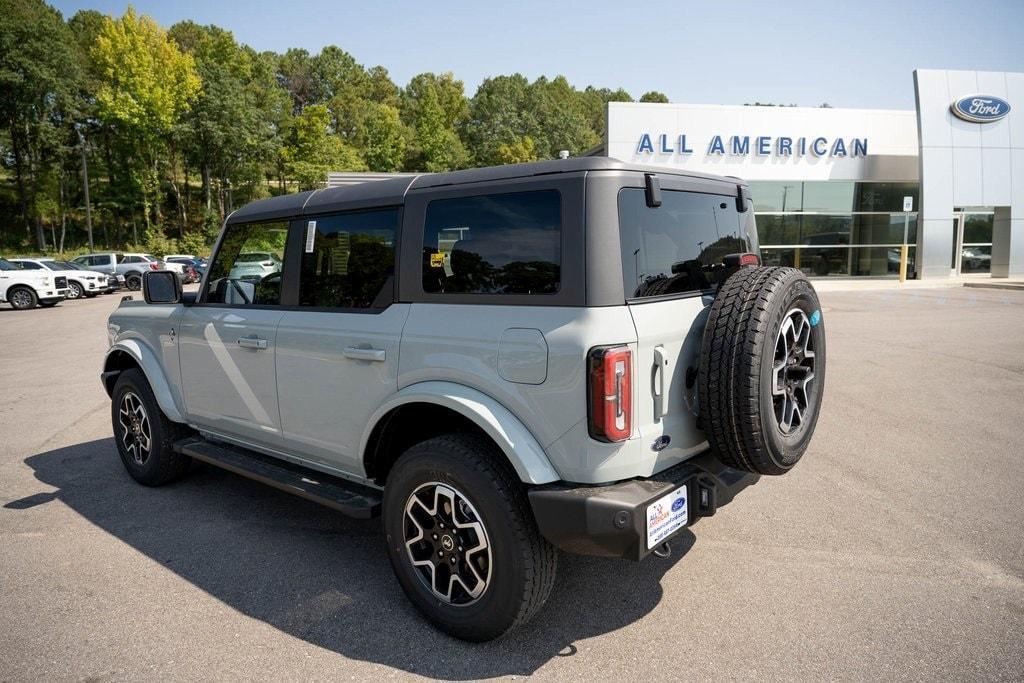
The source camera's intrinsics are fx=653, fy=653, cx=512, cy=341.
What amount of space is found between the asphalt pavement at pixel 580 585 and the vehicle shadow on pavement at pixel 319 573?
0.04 feet

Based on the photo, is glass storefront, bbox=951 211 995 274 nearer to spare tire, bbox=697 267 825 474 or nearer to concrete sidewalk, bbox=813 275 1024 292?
concrete sidewalk, bbox=813 275 1024 292

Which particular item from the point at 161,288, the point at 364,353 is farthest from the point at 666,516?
the point at 161,288

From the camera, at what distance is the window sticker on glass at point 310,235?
3.63m

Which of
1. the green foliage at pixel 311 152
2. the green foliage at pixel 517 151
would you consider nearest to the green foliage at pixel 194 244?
the green foliage at pixel 311 152

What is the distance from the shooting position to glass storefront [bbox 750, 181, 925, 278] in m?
25.5

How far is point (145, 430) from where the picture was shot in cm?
479

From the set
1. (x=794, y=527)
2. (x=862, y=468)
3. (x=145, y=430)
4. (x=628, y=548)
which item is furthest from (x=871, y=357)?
(x=145, y=430)

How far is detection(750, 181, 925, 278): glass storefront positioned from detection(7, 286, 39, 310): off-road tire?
25.3 meters

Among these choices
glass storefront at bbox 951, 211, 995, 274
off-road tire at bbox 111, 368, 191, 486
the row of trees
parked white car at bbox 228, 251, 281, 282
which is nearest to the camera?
parked white car at bbox 228, 251, 281, 282

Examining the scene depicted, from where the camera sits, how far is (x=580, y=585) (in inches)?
131

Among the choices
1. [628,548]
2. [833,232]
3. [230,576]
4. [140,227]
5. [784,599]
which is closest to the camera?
[628,548]

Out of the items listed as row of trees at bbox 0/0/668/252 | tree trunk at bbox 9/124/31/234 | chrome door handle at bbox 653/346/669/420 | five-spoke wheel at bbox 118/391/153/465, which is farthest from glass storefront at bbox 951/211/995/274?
tree trunk at bbox 9/124/31/234

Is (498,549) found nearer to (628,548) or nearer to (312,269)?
(628,548)

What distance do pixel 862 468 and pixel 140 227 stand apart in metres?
62.7
